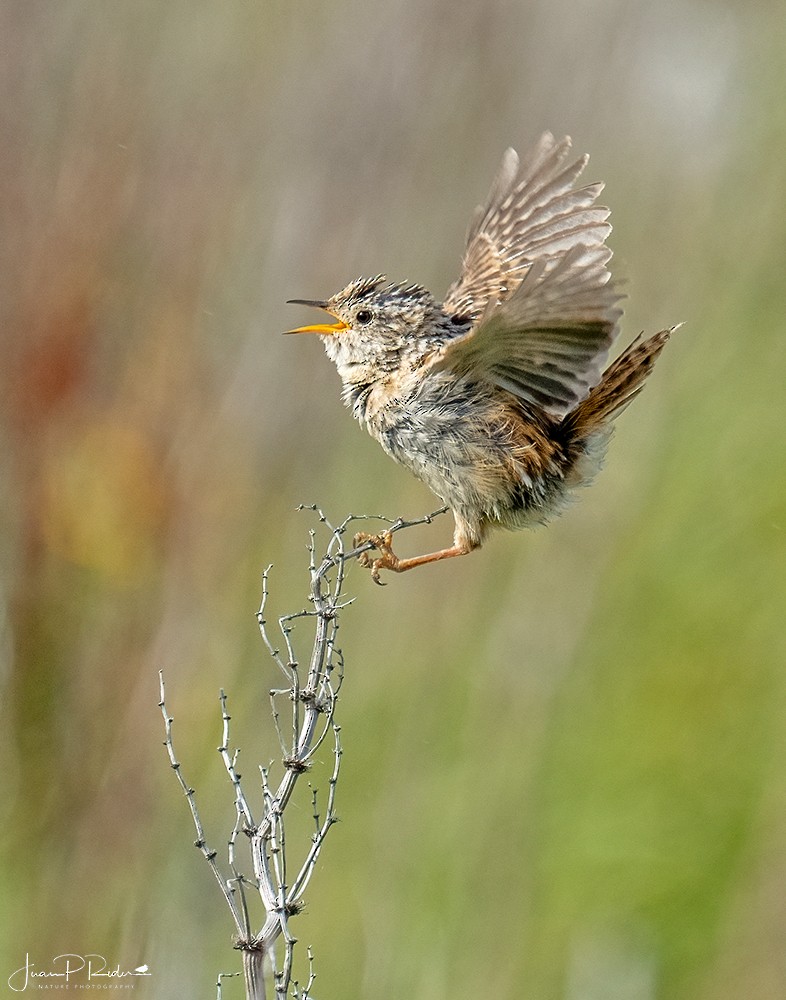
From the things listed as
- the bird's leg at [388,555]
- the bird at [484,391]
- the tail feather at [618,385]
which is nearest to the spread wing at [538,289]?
the bird at [484,391]

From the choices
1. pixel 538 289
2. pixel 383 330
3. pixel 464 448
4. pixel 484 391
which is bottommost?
pixel 538 289

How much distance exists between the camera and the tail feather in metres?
3.25

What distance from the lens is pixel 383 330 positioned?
141 inches

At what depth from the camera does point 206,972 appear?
439cm

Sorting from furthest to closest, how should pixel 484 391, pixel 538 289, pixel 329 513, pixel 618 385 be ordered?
pixel 329 513 → pixel 484 391 → pixel 618 385 → pixel 538 289

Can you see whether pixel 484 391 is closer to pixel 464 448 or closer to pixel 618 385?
pixel 464 448

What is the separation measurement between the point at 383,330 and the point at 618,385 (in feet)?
2.21

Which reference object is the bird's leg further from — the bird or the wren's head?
the wren's head

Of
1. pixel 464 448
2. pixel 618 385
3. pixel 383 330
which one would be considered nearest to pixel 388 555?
pixel 464 448

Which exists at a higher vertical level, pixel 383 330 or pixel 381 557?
pixel 383 330

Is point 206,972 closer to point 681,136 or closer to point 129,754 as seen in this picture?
point 129,754

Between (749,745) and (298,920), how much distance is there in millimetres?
2331

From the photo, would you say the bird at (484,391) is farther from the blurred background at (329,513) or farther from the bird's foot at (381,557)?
the blurred background at (329,513)

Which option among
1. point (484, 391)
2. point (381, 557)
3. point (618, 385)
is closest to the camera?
point (618, 385)
